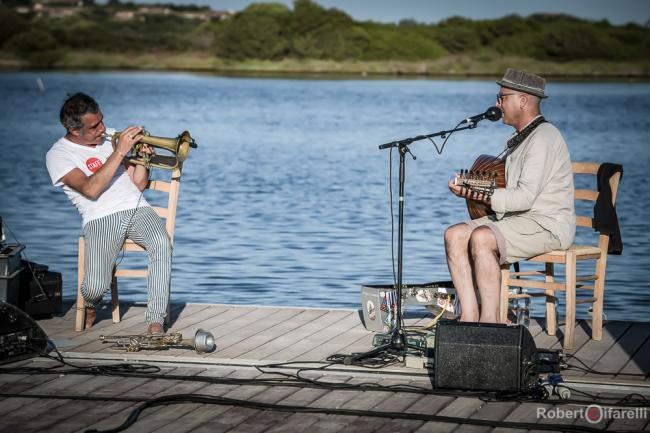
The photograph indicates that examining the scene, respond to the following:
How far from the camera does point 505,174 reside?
239 inches

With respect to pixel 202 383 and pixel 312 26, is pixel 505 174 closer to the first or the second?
pixel 202 383

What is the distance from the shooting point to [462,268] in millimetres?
5906

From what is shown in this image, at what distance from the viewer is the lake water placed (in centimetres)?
977

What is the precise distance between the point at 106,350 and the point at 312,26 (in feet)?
276

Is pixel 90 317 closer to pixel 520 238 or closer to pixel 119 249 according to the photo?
pixel 119 249

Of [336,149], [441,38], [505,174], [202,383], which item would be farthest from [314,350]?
[441,38]

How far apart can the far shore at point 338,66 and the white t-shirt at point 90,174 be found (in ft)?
241

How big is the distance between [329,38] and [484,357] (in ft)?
265

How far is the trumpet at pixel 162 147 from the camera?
635 cm

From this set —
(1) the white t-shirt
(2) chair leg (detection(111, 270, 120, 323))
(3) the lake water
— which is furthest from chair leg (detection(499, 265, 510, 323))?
→ (3) the lake water

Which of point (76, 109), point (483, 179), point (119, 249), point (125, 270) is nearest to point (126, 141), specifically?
point (76, 109)

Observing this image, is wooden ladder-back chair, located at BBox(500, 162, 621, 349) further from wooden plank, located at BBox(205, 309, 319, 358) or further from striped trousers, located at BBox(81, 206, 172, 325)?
striped trousers, located at BBox(81, 206, 172, 325)

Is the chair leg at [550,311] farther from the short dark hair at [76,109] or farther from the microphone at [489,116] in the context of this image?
the short dark hair at [76,109]

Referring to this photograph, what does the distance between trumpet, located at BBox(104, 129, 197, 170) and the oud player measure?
1422mm
